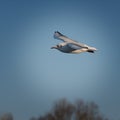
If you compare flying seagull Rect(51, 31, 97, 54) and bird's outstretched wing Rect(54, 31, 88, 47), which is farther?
bird's outstretched wing Rect(54, 31, 88, 47)

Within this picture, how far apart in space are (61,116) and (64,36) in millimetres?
20687

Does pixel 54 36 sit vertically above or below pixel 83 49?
above

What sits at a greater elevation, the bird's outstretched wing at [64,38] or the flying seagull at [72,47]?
the bird's outstretched wing at [64,38]

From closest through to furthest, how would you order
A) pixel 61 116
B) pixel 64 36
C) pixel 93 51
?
pixel 93 51
pixel 64 36
pixel 61 116

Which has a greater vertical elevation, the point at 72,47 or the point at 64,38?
the point at 64,38

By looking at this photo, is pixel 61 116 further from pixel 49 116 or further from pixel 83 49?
pixel 83 49

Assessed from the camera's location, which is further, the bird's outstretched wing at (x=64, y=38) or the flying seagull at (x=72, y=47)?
the bird's outstretched wing at (x=64, y=38)

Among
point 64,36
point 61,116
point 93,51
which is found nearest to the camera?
point 93,51

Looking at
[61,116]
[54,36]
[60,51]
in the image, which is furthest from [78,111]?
[60,51]

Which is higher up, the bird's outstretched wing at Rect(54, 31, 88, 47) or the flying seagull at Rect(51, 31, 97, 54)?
the bird's outstretched wing at Rect(54, 31, 88, 47)

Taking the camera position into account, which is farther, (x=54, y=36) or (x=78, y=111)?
(x=78, y=111)

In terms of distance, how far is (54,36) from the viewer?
24703mm

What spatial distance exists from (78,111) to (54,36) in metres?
20.0

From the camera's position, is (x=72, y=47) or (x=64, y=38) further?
(x=64, y=38)
